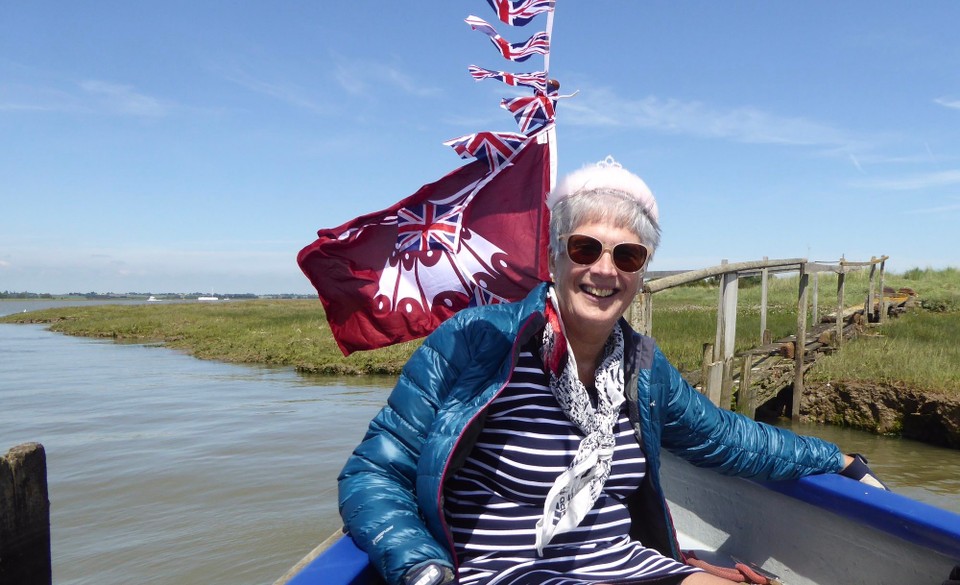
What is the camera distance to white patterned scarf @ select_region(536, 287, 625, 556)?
6.00 ft

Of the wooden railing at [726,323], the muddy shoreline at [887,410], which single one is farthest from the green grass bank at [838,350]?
the wooden railing at [726,323]

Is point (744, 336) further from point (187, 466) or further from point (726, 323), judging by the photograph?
point (187, 466)

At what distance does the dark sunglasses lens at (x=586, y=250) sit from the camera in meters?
1.91

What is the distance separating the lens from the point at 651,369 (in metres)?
2.08

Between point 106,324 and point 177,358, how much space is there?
2081 centimetres

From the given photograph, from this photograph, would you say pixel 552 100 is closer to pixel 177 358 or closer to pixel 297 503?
pixel 297 503

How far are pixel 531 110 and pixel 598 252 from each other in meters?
2.04

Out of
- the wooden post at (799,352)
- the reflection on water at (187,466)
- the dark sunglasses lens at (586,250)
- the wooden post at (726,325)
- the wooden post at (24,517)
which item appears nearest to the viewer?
the dark sunglasses lens at (586,250)

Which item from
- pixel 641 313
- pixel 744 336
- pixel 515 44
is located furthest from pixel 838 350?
pixel 515 44

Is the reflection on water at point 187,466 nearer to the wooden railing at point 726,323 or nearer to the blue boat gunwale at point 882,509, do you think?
the wooden railing at point 726,323

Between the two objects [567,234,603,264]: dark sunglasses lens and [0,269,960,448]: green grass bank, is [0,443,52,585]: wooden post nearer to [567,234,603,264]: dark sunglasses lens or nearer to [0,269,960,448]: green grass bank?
[567,234,603,264]: dark sunglasses lens

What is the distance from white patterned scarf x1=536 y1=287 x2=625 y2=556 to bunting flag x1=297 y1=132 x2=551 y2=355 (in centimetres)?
181

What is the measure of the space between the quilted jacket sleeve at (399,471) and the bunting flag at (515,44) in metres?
2.45

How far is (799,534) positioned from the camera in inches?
106
